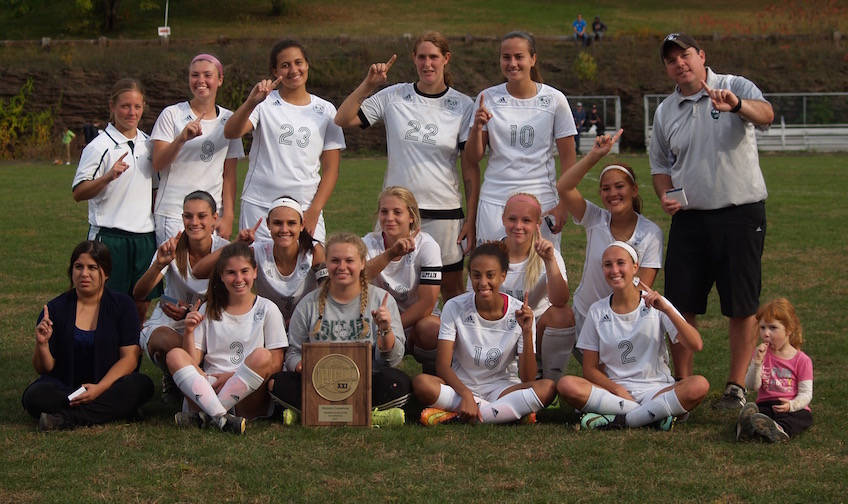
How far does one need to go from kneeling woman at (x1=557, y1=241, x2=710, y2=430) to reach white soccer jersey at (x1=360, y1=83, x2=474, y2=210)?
132 cm

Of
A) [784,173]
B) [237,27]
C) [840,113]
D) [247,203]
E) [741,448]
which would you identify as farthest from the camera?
[237,27]

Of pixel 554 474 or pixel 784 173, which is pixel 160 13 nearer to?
pixel 784 173

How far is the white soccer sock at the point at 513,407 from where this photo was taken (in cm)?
516

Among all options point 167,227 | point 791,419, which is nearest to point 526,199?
point 791,419

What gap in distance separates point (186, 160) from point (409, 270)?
5.02ft

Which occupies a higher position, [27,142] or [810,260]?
[27,142]

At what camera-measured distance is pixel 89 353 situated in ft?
17.5

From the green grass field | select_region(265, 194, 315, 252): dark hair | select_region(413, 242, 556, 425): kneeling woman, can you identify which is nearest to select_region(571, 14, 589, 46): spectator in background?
the green grass field

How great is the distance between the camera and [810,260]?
34.7 feet

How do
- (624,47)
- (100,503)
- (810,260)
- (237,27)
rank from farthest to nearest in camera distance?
(237,27) < (624,47) < (810,260) < (100,503)

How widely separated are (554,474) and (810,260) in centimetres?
726

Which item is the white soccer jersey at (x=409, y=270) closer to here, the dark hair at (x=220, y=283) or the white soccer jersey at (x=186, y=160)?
the dark hair at (x=220, y=283)

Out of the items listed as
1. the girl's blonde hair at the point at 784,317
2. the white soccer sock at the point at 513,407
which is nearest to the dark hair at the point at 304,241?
the white soccer sock at the point at 513,407

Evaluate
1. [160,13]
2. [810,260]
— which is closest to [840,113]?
[810,260]
